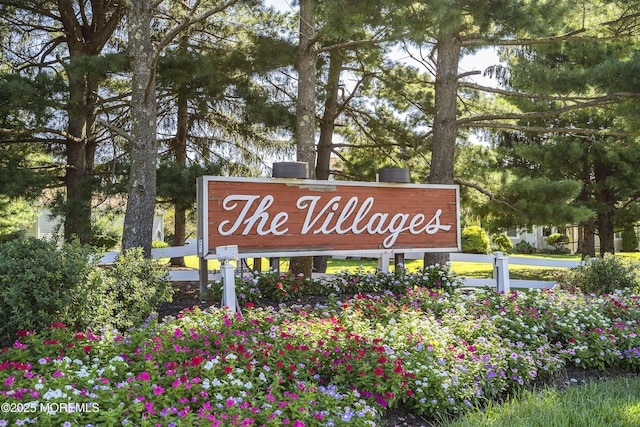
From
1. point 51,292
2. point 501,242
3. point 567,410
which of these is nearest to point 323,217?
point 51,292

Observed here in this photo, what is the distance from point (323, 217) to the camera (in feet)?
21.4

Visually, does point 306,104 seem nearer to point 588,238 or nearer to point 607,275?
point 607,275

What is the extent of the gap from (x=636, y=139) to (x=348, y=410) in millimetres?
8307

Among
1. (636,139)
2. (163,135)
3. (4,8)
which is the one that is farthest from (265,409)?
(4,8)

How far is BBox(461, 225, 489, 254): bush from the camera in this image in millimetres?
20328

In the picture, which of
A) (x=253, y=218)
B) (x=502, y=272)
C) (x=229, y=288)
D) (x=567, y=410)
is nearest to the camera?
(x=567, y=410)

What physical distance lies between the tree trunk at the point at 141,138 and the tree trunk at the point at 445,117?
4267 mm

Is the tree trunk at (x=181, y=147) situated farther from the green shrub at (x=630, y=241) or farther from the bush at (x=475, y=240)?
the green shrub at (x=630, y=241)

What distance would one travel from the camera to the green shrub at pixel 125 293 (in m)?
4.46

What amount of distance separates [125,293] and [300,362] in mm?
2193

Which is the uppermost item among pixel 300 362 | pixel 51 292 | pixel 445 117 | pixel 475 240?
pixel 445 117

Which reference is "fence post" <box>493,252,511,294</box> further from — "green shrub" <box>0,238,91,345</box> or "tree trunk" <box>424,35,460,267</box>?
"green shrub" <box>0,238,91,345</box>

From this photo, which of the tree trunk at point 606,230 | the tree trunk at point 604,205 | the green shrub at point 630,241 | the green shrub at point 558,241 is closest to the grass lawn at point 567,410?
the tree trunk at point 604,205

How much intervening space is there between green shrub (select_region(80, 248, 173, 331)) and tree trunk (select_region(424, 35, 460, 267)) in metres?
4.46
